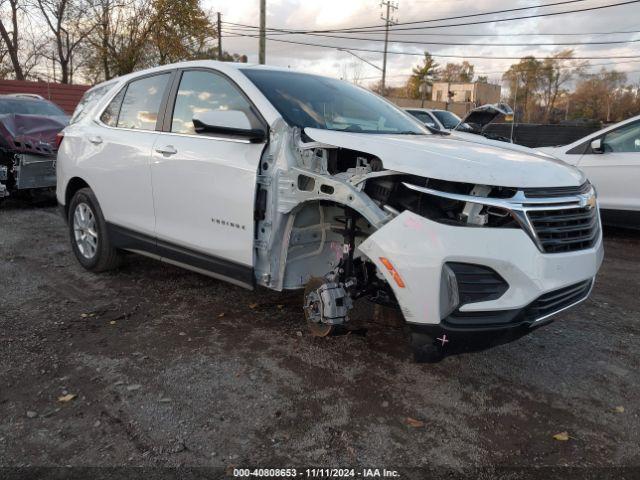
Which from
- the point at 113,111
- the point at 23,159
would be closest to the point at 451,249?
the point at 113,111

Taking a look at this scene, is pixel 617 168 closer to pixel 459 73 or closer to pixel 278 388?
pixel 278 388

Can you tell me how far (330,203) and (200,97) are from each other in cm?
144

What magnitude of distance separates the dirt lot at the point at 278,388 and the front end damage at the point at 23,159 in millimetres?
3818

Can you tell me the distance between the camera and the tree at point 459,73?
84000 mm

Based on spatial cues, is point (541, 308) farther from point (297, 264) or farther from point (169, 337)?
point (169, 337)

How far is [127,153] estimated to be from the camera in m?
4.33

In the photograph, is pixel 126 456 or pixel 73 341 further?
pixel 73 341

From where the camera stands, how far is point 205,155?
3.68m

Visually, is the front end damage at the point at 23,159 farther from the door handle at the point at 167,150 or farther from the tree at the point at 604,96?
the tree at the point at 604,96

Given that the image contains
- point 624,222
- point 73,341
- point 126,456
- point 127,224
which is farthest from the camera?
point 624,222

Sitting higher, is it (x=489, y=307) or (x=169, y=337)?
(x=489, y=307)

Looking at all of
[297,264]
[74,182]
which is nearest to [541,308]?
[297,264]

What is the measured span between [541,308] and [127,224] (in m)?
3.32

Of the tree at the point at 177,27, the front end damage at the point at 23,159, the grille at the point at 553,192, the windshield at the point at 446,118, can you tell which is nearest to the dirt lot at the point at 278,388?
the grille at the point at 553,192
